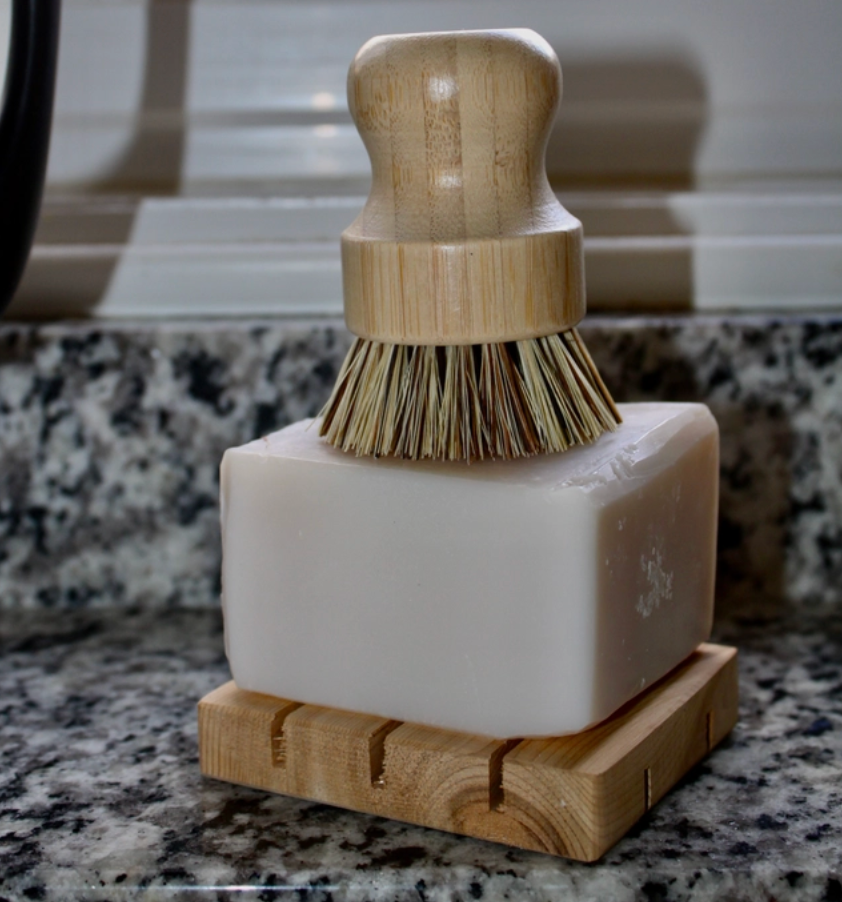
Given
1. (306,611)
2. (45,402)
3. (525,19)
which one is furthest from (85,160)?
(306,611)

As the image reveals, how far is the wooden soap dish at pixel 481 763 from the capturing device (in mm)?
504

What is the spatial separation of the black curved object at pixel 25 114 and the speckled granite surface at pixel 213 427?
0.48 ft

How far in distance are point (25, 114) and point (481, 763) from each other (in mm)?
387

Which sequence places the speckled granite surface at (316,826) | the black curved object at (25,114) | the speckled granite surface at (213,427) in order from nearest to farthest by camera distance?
the speckled granite surface at (316,826) → the black curved object at (25,114) → the speckled granite surface at (213,427)

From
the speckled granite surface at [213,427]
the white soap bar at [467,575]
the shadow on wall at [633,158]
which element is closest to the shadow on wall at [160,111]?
A: the speckled granite surface at [213,427]

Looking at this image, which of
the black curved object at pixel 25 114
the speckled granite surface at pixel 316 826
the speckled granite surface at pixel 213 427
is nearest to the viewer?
the speckled granite surface at pixel 316 826

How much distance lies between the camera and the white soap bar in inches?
19.8

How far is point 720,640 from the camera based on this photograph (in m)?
0.76

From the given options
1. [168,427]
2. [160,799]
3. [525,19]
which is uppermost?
[525,19]

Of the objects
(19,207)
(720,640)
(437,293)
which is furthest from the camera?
(720,640)

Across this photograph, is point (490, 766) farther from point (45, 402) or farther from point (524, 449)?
point (45, 402)

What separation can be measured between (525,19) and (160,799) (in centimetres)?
54

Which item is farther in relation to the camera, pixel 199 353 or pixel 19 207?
pixel 199 353

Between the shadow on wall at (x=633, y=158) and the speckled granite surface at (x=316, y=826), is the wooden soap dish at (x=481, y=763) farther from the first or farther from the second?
the shadow on wall at (x=633, y=158)
